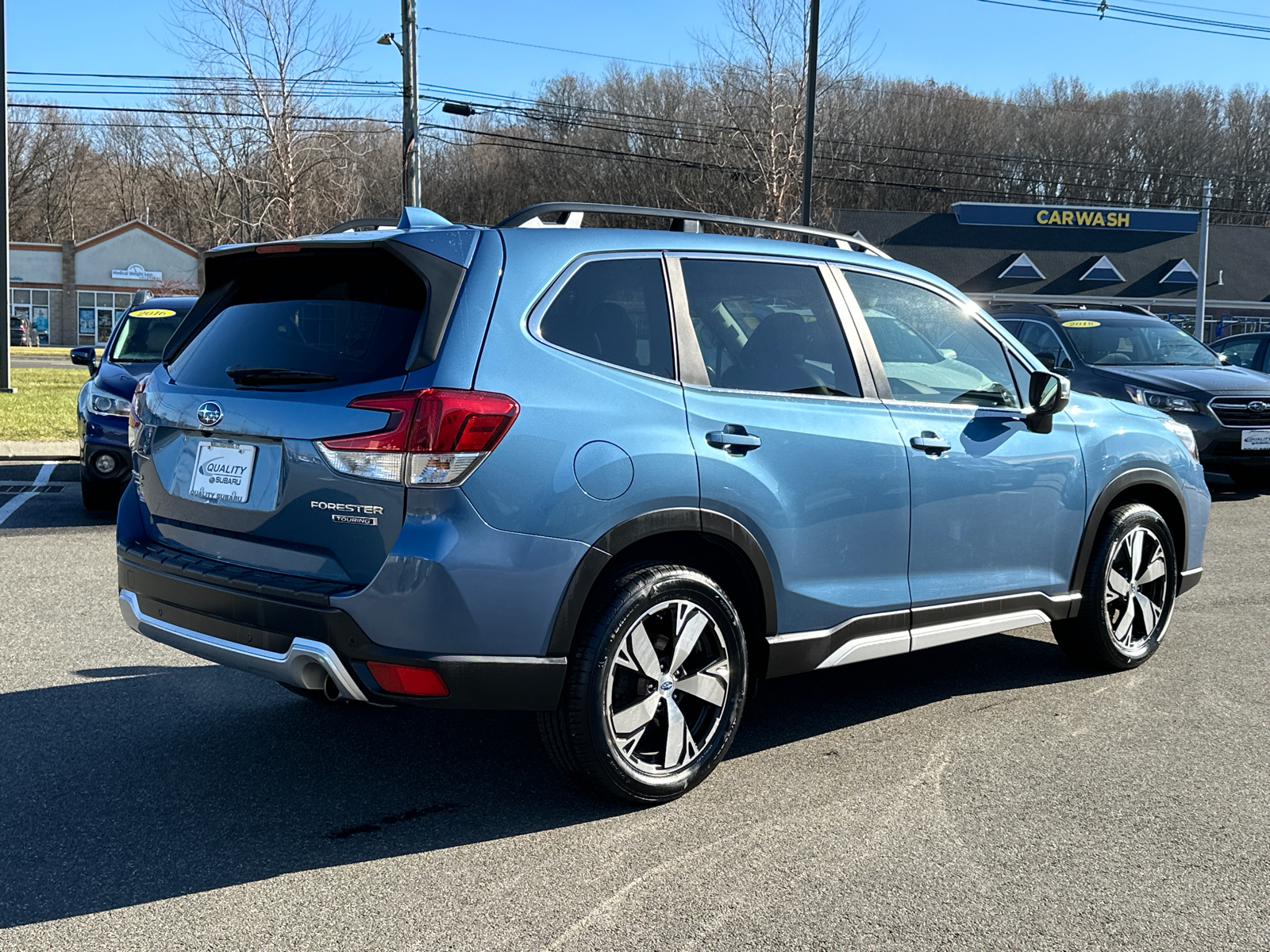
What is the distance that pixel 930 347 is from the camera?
4957 mm

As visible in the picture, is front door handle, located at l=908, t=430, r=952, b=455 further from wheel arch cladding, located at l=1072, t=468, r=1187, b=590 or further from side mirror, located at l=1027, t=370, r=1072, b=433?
wheel arch cladding, located at l=1072, t=468, r=1187, b=590

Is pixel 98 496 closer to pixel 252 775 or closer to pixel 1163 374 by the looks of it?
pixel 252 775

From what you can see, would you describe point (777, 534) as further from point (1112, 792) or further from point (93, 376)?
point (93, 376)

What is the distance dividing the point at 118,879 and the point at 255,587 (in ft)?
2.90

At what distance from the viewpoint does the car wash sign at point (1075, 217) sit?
5206 centimetres

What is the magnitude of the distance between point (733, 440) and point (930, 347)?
1312 millimetres

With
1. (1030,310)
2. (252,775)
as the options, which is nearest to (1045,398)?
(252,775)

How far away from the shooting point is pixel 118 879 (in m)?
3.37

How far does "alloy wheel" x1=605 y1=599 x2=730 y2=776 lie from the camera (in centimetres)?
387

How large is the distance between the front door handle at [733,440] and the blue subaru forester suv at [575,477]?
0.03 ft

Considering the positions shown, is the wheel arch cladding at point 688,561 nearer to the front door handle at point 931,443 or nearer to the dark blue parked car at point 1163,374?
the front door handle at point 931,443

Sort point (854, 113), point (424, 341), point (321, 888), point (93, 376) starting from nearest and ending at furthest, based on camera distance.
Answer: point (321, 888), point (424, 341), point (93, 376), point (854, 113)

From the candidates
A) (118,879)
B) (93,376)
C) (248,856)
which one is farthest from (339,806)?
(93,376)

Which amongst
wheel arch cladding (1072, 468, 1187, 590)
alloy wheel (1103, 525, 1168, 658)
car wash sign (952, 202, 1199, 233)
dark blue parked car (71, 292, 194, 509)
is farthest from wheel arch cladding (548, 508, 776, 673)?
car wash sign (952, 202, 1199, 233)
